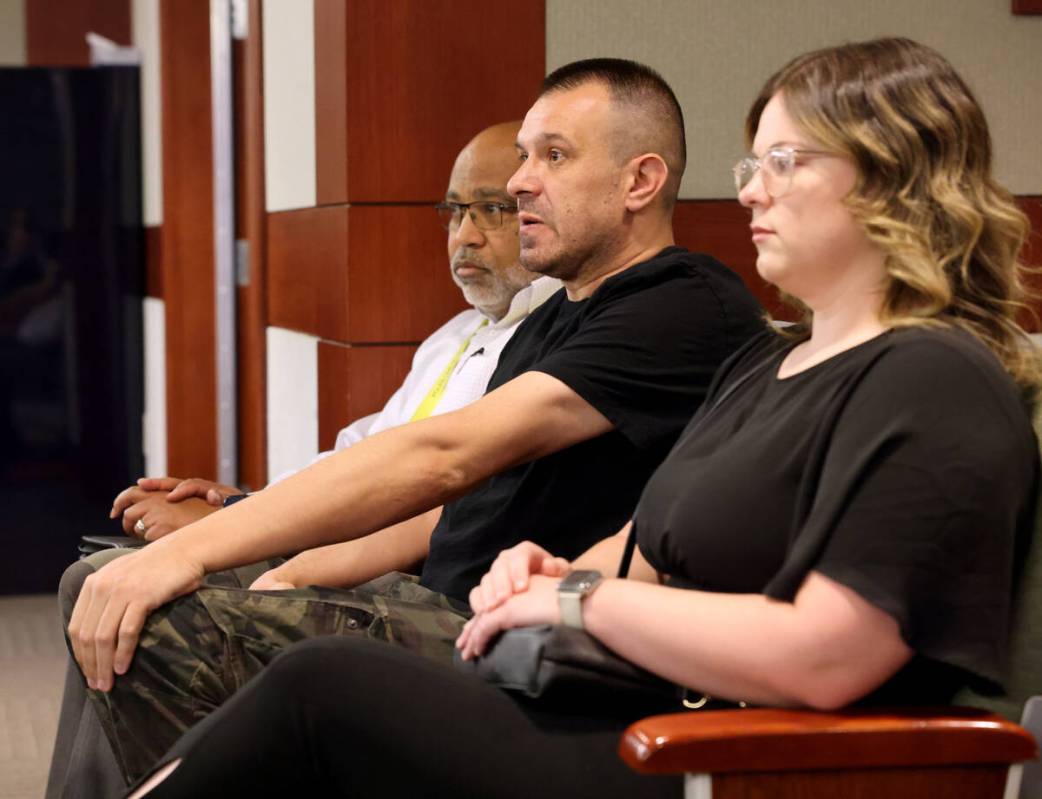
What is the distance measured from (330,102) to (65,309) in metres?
2.19

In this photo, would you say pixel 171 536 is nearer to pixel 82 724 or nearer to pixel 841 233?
pixel 82 724

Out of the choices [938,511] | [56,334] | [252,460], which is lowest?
[252,460]

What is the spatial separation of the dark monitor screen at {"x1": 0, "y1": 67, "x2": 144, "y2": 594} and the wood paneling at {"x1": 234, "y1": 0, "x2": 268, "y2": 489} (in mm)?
637

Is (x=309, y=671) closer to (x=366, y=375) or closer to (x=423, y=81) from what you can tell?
(x=366, y=375)

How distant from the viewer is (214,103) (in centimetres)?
470

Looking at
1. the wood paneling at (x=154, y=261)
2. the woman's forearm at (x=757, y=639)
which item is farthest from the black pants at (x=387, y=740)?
the wood paneling at (x=154, y=261)

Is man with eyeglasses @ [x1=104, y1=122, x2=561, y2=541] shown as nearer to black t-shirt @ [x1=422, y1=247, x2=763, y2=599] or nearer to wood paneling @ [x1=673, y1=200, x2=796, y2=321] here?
wood paneling @ [x1=673, y1=200, x2=796, y2=321]

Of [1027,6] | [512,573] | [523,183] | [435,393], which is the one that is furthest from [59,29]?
[512,573]

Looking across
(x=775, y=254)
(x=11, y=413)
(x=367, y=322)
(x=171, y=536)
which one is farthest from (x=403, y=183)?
(x=11, y=413)

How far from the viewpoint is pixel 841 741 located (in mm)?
1271

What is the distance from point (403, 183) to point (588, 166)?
3.30 feet

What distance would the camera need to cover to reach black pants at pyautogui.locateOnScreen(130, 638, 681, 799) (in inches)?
55.7

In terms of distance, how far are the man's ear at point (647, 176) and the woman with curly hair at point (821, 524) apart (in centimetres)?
67

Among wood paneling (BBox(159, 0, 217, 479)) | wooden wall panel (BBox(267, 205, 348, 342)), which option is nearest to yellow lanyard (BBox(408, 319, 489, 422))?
wooden wall panel (BBox(267, 205, 348, 342))
